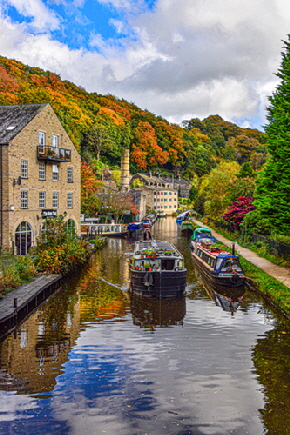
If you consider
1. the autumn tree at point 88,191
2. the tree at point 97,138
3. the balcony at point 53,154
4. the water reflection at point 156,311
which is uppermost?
the tree at point 97,138

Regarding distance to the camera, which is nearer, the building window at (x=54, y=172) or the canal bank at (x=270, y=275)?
the canal bank at (x=270, y=275)

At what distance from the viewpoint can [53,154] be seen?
3319 cm

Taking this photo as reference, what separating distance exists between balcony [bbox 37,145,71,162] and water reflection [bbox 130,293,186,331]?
50.7ft

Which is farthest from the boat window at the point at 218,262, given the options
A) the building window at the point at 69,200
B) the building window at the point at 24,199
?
the building window at the point at 69,200

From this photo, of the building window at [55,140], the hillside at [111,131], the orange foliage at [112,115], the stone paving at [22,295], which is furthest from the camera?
the orange foliage at [112,115]

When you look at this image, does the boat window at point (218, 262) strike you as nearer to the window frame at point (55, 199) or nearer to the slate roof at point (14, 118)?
the window frame at point (55, 199)

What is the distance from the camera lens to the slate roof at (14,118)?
96.4 ft

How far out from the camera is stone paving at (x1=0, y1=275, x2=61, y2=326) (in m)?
15.8

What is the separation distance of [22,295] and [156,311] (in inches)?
244


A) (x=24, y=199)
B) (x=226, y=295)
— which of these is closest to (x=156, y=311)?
(x=226, y=295)

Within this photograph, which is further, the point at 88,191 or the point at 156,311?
the point at 88,191

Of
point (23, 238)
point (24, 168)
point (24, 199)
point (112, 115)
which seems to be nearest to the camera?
point (23, 238)

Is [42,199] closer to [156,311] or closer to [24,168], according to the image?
[24,168]

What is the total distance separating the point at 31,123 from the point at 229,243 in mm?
21657
